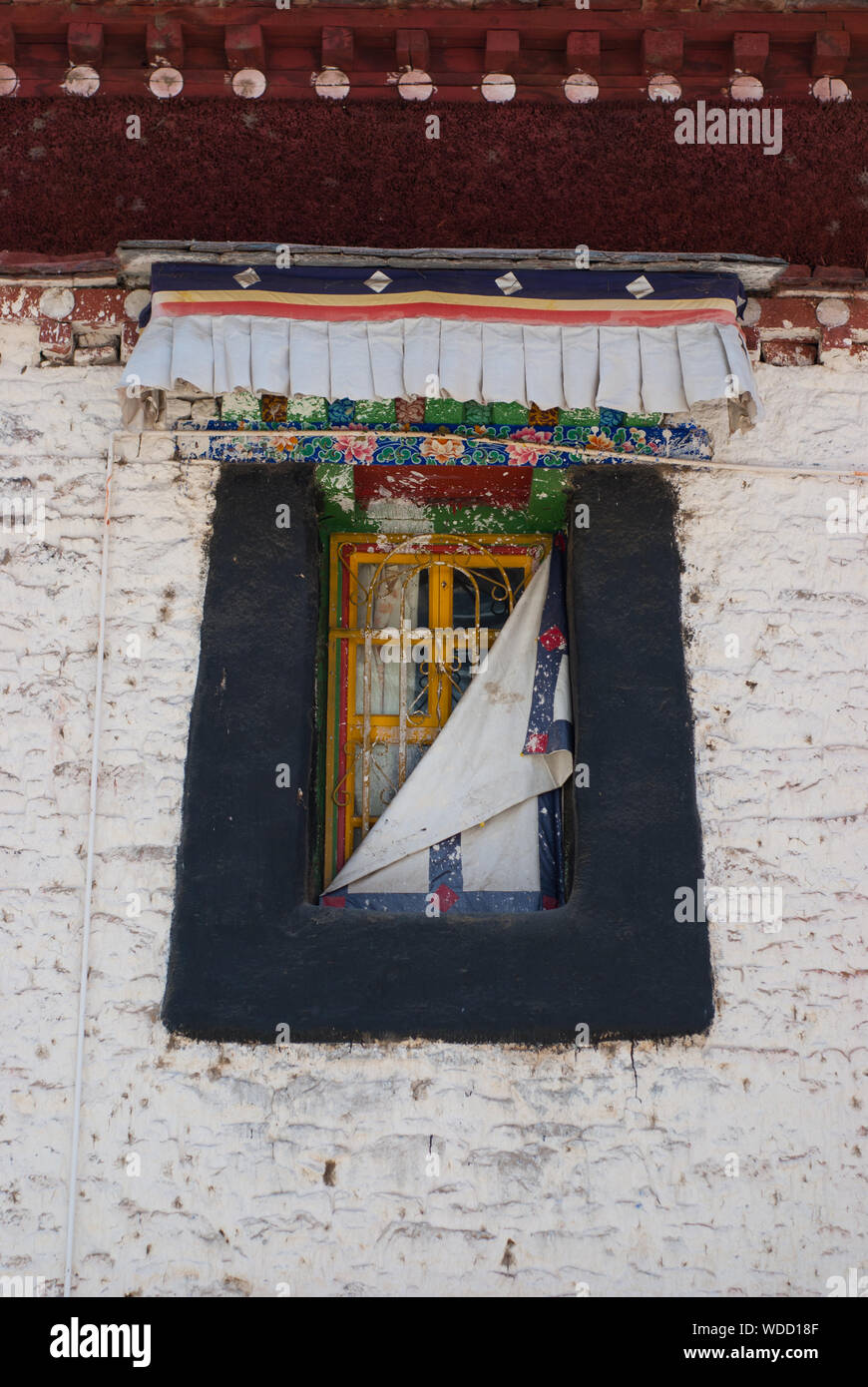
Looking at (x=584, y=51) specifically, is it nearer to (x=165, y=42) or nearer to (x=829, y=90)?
(x=829, y=90)

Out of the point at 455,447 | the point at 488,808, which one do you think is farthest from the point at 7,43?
the point at 488,808

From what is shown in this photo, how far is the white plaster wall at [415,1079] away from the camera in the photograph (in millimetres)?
2770

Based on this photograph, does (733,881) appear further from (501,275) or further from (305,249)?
(305,249)

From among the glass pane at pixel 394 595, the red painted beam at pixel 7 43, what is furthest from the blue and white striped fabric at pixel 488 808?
the red painted beam at pixel 7 43

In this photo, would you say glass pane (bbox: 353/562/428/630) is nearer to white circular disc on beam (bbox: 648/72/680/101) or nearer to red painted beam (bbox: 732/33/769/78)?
white circular disc on beam (bbox: 648/72/680/101)

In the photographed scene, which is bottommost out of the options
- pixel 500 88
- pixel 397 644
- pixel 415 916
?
pixel 415 916

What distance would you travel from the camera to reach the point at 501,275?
310 cm

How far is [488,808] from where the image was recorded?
126 inches

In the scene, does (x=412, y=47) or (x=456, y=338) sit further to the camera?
(x=412, y=47)

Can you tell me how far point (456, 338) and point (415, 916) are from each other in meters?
1.40

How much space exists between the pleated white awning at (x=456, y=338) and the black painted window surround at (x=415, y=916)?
32 cm

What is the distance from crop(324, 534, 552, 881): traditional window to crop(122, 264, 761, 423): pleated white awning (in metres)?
0.59

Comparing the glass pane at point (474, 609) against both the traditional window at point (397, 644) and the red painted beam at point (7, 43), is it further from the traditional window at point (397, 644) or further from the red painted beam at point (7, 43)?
the red painted beam at point (7, 43)

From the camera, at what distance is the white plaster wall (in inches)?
109
